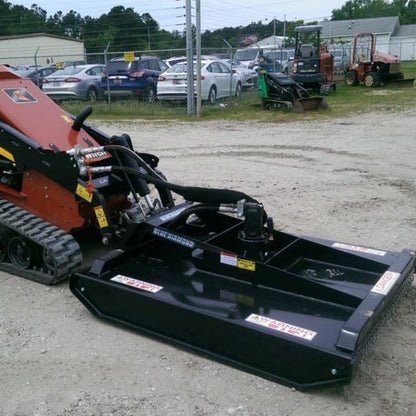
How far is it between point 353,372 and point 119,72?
665 inches

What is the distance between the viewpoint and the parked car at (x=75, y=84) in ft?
61.1

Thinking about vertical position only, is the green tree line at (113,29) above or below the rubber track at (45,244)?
above

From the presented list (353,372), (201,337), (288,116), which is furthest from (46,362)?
(288,116)

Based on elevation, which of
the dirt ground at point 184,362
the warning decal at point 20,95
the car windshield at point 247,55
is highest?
the car windshield at point 247,55

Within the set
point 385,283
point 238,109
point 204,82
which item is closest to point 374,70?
Answer: point 238,109

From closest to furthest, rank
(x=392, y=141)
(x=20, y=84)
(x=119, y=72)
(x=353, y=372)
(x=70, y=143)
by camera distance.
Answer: (x=353, y=372)
(x=70, y=143)
(x=20, y=84)
(x=392, y=141)
(x=119, y=72)

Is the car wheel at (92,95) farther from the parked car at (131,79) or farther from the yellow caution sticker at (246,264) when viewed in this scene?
the yellow caution sticker at (246,264)

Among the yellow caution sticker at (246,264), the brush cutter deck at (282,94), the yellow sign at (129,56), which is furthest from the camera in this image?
the yellow sign at (129,56)

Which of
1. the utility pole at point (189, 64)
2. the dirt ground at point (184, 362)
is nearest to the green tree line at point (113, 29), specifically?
the utility pole at point (189, 64)

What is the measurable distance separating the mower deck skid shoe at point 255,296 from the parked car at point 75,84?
1523 centimetres

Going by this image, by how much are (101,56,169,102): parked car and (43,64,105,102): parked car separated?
0.60 m

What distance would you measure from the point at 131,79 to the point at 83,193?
1467 centimetres

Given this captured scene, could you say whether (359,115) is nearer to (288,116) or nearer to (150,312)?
(288,116)

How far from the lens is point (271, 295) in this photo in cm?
372
